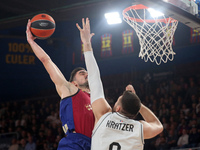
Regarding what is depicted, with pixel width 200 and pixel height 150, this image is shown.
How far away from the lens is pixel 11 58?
1527 cm

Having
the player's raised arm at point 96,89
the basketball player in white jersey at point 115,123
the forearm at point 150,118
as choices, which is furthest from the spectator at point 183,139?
the player's raised arm at point 96,89

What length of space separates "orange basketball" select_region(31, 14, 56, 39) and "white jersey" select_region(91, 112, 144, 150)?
160cm

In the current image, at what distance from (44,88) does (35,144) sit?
204 inches

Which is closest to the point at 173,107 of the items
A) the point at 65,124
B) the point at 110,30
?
the point at 110,30

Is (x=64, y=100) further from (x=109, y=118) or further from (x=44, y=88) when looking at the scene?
(x=44, y=88)

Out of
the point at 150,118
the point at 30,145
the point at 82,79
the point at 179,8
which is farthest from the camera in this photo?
the point at 30,145

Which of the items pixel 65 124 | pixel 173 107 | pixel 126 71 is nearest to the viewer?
pixel 65 124

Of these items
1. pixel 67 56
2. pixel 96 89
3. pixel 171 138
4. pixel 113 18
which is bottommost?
pixel 171 138

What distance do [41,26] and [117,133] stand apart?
184cm

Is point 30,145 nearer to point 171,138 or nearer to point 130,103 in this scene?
point 171,138

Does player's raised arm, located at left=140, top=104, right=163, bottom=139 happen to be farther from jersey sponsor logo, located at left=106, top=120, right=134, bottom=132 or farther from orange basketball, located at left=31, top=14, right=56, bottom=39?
orange basketball, located at left=31, top=14, right=56, bottom=39

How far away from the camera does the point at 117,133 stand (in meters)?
2.95

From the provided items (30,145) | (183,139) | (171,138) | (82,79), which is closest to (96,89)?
(82,79)

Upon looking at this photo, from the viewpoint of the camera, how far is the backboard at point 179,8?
502cm
